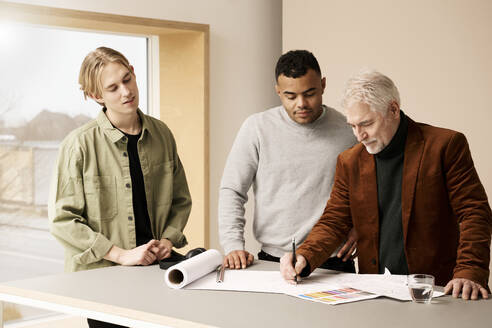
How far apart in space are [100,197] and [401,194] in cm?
116

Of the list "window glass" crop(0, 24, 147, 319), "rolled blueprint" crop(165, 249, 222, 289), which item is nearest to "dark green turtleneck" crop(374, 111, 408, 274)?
"rolled blueprint" crop(165, 249, 222, 289)

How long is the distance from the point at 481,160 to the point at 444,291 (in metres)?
2.21

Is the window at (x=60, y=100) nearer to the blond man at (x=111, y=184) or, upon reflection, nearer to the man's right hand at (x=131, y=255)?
the blond man at (x=111, y=184)

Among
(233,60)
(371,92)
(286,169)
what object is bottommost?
(286,169)

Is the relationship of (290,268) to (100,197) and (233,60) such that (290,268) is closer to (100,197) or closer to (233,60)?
(100,197)

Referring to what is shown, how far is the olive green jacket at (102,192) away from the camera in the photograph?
8.35ft

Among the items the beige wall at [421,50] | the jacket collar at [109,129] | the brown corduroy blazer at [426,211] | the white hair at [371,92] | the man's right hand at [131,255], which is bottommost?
the man's right hand at [131,255]

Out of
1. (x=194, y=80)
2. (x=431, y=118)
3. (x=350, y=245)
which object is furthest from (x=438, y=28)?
(x=350, y=245)

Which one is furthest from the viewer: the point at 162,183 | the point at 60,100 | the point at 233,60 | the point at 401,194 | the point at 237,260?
the point at 233,60

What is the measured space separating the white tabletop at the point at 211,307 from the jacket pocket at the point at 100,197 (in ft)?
1.00

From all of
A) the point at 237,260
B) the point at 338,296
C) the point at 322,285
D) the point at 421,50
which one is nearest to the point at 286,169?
the point at 237,260

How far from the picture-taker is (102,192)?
2623 mm

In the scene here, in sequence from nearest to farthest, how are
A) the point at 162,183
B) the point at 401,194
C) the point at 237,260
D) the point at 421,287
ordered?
the point at 421,287 → the point at 401,194 → the point at 237,260 → the point at 162,183

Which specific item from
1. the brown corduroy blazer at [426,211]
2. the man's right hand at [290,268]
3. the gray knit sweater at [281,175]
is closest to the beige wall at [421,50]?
the gray knit sweater at [281,175]
